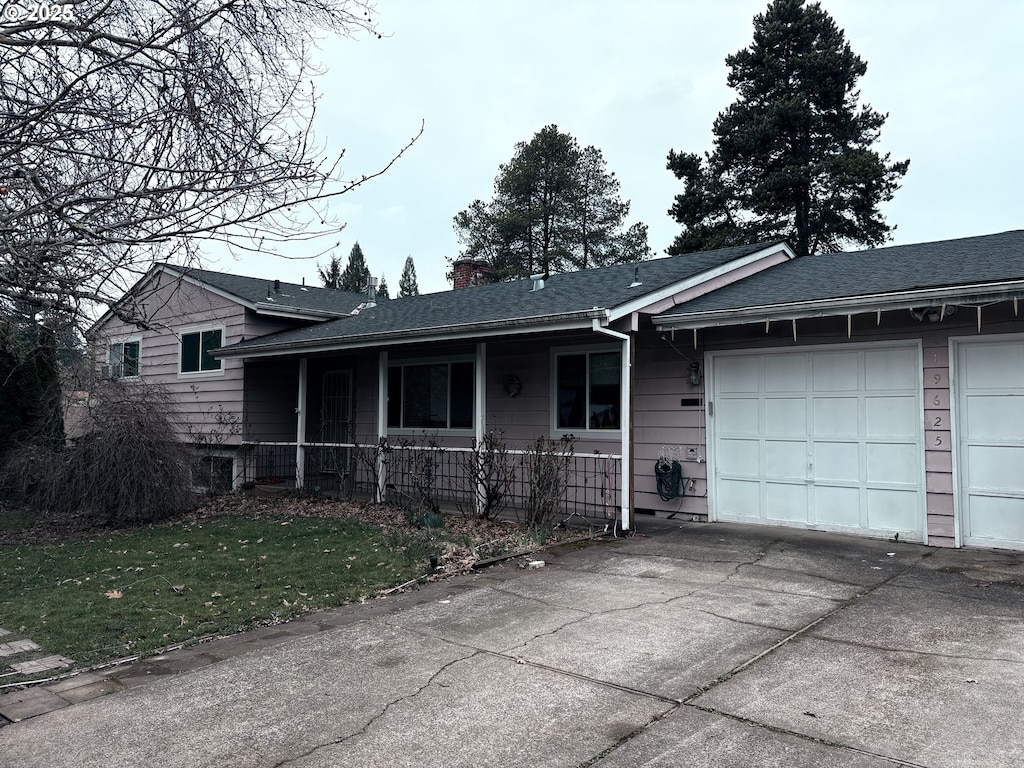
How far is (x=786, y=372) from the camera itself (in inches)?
321

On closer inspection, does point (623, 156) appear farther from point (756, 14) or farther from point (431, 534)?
point (431, 534)

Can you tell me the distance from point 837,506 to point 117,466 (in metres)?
9.49

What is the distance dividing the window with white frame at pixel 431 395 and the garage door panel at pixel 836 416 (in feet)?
17.3

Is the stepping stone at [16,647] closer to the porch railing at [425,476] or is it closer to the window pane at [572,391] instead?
the porch railing at [425,476]

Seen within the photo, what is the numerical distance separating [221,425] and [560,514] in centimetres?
802

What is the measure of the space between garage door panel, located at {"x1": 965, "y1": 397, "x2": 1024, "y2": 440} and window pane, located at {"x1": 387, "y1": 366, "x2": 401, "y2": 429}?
27.8 feet

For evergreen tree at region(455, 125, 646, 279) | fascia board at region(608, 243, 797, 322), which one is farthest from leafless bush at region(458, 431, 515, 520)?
evergreen tree at region(455, 125, 646, 279)

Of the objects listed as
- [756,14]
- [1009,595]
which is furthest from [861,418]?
[756,14]

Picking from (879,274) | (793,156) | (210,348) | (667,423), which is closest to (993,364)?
(879,274)

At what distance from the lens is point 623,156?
36094 millimetres

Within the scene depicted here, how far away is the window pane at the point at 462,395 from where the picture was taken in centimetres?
1132

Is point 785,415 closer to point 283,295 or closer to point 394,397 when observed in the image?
point 394,397

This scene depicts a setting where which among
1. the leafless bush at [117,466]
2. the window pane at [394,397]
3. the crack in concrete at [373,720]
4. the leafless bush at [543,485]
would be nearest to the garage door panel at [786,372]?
the leafless bush at [543,485]

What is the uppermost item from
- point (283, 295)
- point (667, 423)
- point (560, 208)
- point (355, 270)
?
point (355, 270)
